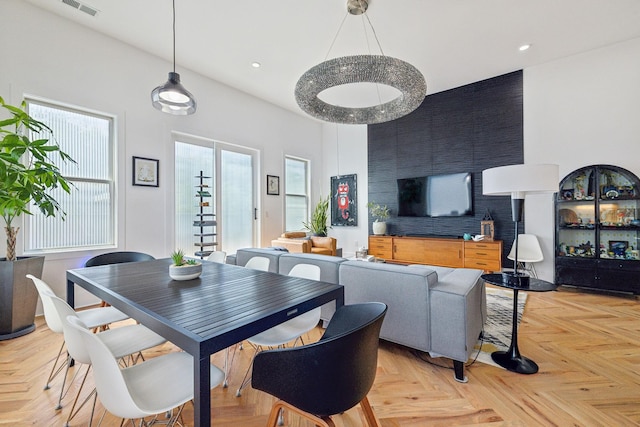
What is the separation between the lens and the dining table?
96cm

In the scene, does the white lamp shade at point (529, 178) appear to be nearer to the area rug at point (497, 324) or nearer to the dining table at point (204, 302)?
the area rug at point (497, 324)

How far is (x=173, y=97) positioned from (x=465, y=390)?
10.1 ft

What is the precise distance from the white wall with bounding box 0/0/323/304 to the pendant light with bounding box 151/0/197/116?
1.80m

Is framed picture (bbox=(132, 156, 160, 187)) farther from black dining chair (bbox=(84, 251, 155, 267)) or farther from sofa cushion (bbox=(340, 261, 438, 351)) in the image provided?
sofa cushion (bbox=(340, 261, 438, 351))

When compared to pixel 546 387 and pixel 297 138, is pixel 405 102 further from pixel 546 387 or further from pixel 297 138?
pixel 297 138

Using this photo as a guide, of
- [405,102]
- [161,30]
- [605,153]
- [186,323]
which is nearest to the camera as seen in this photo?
[186,323]

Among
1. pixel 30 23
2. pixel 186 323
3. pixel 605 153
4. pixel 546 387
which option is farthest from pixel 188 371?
pixel 605 153

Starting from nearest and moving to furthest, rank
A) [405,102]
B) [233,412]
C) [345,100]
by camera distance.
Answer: [233,412] → [405,102] → [345,100]

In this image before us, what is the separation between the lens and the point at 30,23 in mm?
2955

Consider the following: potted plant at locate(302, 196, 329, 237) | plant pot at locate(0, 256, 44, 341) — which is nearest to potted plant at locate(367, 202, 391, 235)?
potted plant at locate(302, 196, 329, 237)

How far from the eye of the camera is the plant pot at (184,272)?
177 centimetres

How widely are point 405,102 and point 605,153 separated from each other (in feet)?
10.5

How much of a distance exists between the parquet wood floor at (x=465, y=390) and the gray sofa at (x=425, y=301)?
204mm

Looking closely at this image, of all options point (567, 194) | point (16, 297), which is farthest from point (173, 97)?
point (567, 194)
